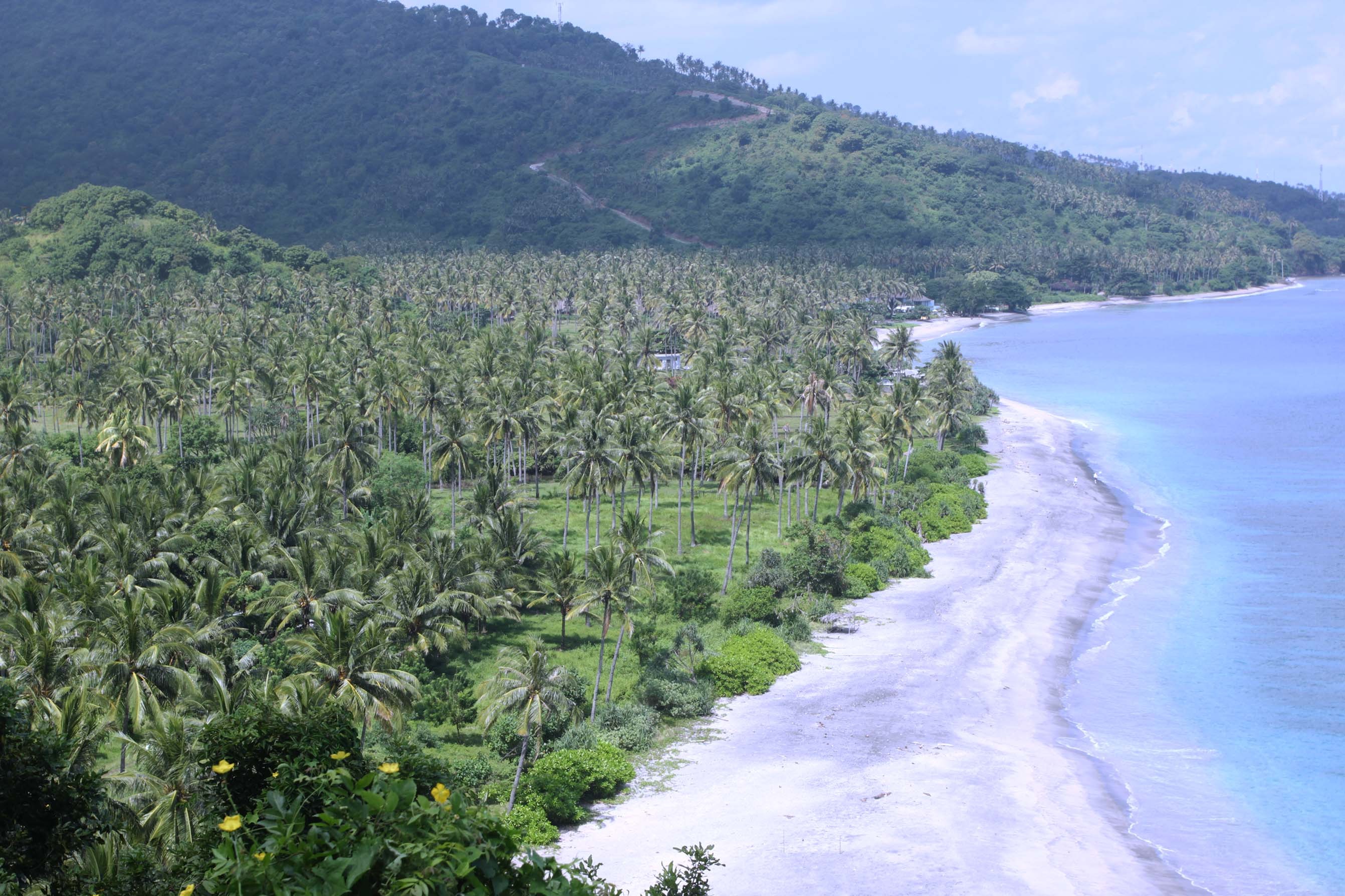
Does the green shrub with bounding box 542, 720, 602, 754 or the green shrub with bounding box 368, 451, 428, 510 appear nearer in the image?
the green shrub with bounding box 542, 720, 602, 754

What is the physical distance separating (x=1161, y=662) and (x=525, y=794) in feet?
125

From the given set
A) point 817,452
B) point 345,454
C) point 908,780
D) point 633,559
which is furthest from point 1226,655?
point 345,454

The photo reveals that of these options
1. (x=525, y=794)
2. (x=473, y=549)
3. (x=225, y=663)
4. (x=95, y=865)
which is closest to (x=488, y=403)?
(x=473, y=549)

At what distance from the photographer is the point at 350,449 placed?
73250 millimetres

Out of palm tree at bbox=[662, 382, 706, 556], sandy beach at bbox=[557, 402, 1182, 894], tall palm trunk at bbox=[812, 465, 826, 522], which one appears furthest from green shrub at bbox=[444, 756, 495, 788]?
tall palm trunk at bbox=[812, 465, 826, 522]

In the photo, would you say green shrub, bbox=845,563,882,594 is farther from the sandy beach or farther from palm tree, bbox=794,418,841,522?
palm tree, bbox=794,418,841,522

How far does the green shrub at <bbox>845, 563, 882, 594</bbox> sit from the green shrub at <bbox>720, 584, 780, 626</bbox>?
8.72 meters

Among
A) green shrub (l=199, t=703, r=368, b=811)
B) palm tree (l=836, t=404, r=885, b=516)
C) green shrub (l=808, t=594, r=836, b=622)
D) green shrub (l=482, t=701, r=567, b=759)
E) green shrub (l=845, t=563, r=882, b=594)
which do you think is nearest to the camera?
green shrub (l=199, t=703, r=368, b=811)

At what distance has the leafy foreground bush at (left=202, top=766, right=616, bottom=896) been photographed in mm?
10961

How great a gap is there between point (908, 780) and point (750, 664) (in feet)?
41.6

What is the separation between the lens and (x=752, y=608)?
6384 cm

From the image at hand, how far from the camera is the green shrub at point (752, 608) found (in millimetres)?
63906

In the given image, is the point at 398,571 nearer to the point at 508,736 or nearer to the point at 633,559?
the point at 508,736

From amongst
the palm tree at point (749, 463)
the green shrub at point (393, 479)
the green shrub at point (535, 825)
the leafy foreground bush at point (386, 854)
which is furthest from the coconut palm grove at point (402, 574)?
the green shrub at point (393, 479)
